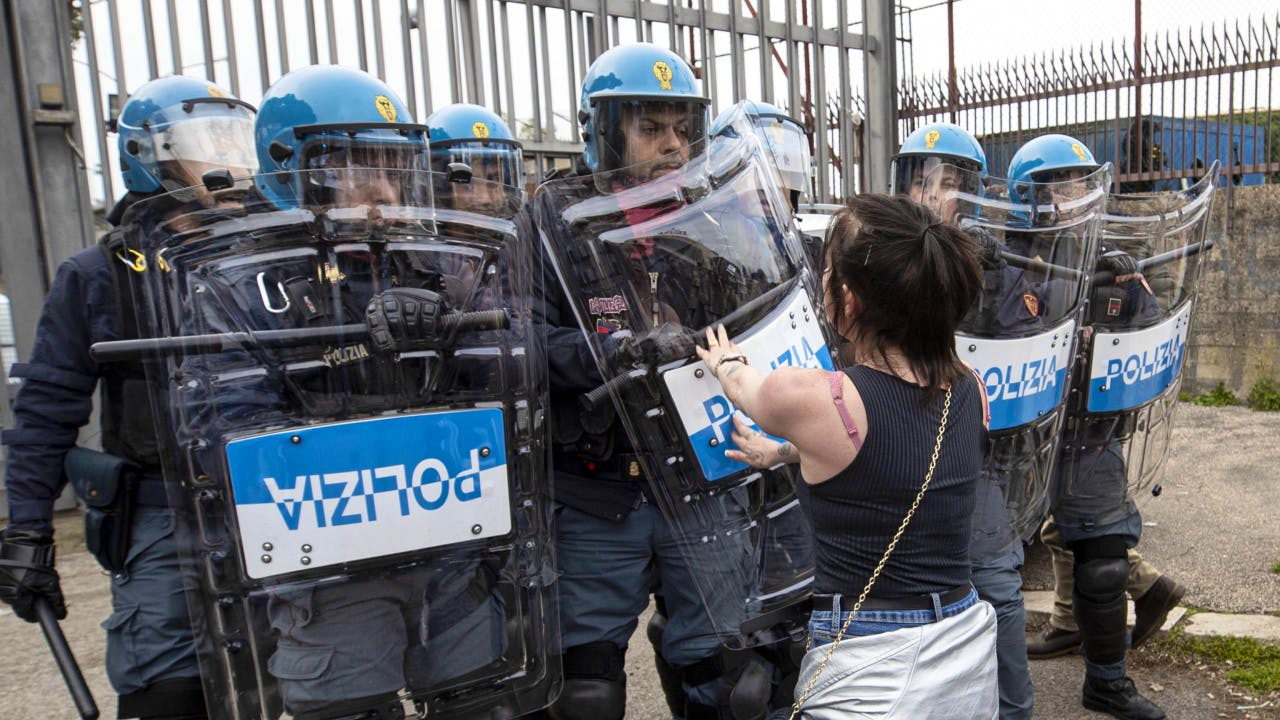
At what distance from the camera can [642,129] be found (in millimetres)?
2494

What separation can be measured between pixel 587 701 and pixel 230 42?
4577 millimetres

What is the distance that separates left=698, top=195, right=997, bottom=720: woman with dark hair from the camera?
5.49ft

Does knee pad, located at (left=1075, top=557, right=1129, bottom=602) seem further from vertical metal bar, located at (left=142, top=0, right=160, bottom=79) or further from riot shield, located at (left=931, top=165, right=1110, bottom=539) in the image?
vertical metal bar, located at (left=142, top=0, right=160, bottom=79)

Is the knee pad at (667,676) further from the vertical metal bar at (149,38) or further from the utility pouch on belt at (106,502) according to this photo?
the vertical metal bar at (149,38)

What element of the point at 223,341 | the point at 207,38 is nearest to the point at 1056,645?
the point at 223,341

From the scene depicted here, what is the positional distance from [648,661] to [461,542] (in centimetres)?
219

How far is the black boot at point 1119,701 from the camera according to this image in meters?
3.04

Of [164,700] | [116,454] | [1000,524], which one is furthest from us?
[1000,524]

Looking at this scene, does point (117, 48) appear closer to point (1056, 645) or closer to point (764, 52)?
point (764, 52)

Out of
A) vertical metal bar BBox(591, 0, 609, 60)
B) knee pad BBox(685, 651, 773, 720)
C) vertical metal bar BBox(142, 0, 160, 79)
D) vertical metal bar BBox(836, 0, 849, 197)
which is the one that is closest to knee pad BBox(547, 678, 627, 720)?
knee pad BBox(685, 651, 773, 720)

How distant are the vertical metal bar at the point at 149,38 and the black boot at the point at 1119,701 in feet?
17.5

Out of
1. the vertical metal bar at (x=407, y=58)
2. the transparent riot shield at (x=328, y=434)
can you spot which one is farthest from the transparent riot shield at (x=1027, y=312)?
the vertical metal bar at (x=407, y=58)

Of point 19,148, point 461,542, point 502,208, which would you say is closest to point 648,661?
point 461,542

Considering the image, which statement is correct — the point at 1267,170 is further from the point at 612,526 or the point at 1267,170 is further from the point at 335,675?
the point at 335,675
